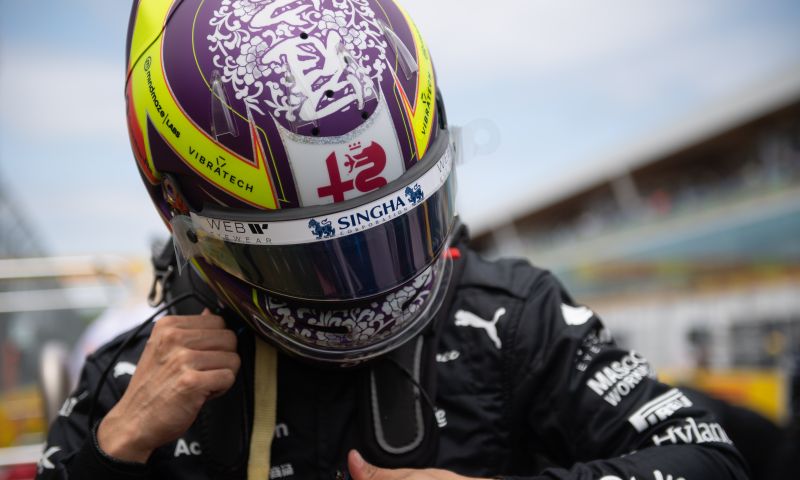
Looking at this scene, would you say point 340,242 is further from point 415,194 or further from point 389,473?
point 389,473

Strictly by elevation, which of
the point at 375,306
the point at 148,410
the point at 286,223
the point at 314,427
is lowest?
the point at 314,427

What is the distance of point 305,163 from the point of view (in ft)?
3.67

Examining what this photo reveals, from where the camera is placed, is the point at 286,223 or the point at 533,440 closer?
the point at 286,223

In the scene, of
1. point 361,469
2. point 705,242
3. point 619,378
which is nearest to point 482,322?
point 619,378

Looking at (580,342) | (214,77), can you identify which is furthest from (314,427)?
(214,77)

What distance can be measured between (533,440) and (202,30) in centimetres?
103

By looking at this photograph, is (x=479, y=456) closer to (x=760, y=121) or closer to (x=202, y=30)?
(x=202, y=30)

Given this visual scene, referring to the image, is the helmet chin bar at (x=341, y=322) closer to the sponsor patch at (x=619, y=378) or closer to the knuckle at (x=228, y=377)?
the knuckle at (x=228, y=377)

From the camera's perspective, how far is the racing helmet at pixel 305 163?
112cm

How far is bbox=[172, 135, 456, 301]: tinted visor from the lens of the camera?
1.11m

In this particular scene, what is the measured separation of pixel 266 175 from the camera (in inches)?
44.8

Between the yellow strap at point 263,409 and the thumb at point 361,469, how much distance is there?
21 centimetres

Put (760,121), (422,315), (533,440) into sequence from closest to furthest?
1. (422,315)
2. (533,440)
3. (760,121)

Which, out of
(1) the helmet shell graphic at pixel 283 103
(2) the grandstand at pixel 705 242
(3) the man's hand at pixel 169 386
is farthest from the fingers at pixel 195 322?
(2) the grandstand at pixel 705 242
